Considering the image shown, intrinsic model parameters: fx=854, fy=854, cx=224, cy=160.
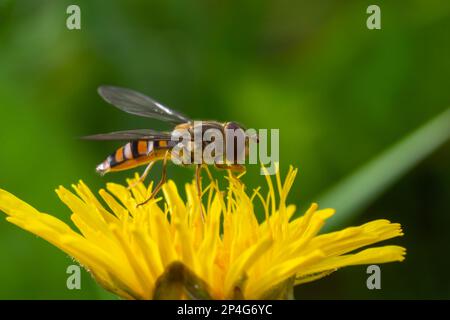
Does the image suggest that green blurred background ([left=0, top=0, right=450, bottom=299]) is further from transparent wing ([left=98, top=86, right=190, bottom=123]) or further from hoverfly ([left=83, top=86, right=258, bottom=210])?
hoverfly ([left=83, top=86, right=258, bottom=210])

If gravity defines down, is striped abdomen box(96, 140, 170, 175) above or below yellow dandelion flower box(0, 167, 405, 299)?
above

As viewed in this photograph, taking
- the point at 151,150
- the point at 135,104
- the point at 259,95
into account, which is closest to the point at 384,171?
the point at 259,95

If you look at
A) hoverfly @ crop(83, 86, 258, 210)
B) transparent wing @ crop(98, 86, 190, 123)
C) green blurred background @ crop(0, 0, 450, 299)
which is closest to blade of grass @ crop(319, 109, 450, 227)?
green blurred background @ crop(0, 0, 450, 299)

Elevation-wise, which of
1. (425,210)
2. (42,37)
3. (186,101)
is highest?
(42,37)

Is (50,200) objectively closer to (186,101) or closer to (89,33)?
(186,101)

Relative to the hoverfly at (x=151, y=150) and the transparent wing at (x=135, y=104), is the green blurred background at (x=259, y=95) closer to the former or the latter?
the transparent wing at (x=135, y=104)
